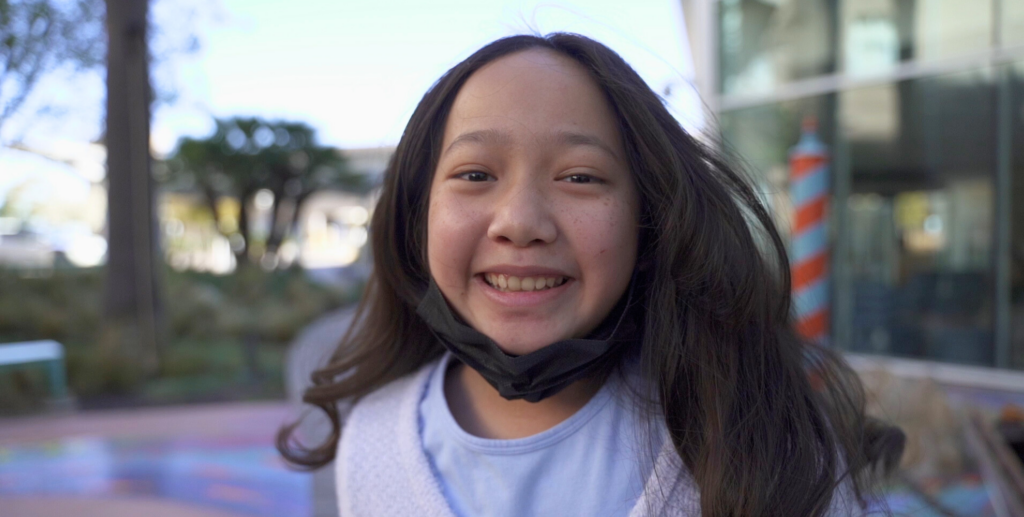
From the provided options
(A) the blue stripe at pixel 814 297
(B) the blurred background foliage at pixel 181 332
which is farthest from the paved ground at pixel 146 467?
(A) the blue stripe at pixel 814 297

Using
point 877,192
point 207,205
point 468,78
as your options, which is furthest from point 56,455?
point 207,205

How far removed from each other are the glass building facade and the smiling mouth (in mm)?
4400

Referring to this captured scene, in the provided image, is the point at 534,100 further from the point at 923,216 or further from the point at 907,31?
the point at 907,31

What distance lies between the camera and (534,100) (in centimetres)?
118

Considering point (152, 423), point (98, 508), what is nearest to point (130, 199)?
point (152, 423)

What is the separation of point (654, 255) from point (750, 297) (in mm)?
169

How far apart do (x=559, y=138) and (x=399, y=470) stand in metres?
0.65

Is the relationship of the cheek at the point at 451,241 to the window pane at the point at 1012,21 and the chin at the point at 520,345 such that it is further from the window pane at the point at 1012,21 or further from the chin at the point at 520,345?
the window pane at the point at 1012,21

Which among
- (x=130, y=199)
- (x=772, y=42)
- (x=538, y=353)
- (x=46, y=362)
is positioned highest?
(x=772, y=42)

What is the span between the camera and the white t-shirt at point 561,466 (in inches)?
47.0

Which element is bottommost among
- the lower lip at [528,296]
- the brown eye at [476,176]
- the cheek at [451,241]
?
the lower lip at [528,296]

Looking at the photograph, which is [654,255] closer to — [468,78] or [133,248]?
[468,78]

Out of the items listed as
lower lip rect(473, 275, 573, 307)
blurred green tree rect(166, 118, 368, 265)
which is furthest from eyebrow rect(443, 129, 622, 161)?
blurred green tree rect(166, 118, 368, 265)

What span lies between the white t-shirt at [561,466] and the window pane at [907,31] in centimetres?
607
